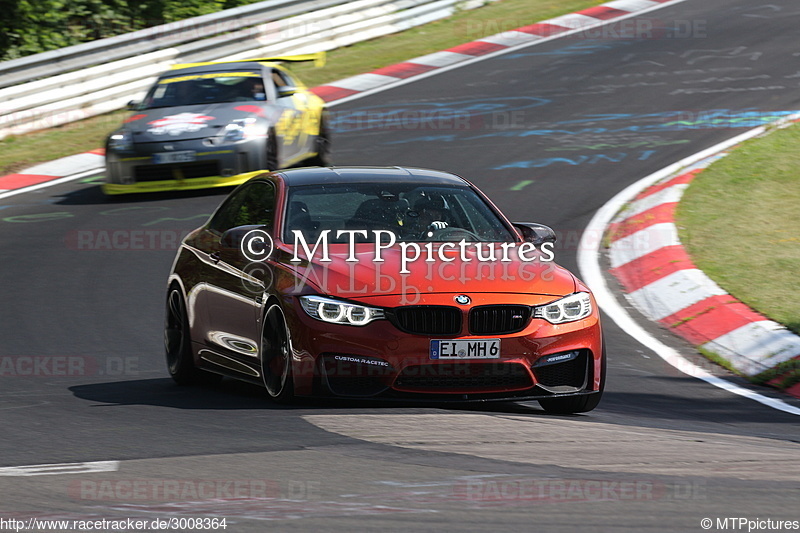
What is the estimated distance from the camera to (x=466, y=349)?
6930mm

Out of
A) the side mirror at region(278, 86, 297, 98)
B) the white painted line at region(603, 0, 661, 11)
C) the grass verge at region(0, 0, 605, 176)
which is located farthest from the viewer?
the white painted line at region(603, 0, 661, 11)

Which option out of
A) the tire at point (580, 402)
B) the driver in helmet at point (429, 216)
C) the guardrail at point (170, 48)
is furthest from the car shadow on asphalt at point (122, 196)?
the tire at point (580, 402)

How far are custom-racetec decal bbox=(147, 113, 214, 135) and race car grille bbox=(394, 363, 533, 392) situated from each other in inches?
325

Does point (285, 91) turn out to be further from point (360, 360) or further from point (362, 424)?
point (362, 424)

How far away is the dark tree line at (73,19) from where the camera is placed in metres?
23.0

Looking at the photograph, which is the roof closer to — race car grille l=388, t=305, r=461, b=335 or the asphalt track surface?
the asphalt track surface

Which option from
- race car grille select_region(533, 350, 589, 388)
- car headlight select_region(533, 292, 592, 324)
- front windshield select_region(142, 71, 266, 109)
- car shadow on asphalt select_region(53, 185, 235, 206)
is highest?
car headlight select_region(533, 292, 592, 324)

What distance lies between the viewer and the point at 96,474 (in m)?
5.52

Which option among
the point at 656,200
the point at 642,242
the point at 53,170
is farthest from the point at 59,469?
the point at 53,170

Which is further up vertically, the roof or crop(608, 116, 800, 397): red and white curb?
the roof

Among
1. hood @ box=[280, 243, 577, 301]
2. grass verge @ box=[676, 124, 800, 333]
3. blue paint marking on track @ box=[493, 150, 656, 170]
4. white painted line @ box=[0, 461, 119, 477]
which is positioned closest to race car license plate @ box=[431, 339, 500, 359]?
hood @ box=[280, 243, 577, 301]

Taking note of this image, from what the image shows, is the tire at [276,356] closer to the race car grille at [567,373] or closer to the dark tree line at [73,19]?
the race car grille at [567,373]

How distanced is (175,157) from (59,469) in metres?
9.17

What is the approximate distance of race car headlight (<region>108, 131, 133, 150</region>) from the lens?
47.9 feet
